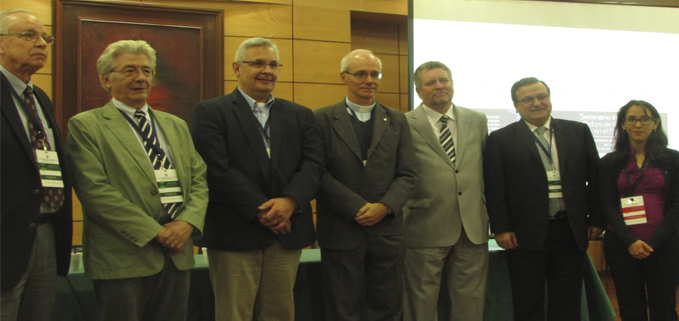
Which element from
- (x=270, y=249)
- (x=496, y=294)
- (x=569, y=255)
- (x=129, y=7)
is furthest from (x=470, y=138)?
(x=129, y=7)

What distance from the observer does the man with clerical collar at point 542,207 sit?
8.13 feet

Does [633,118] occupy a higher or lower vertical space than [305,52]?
lower

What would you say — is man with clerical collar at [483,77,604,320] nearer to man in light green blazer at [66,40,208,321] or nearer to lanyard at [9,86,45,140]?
man in light green blazer at [66,40,208,321]

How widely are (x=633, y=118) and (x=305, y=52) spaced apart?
11.7ft

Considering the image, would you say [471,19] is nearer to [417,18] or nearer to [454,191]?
[417,18]

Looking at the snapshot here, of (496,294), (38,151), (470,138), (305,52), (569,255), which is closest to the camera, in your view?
(38,151)

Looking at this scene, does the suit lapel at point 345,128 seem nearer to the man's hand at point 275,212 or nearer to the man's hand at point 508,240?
the man's hand at point 275,212

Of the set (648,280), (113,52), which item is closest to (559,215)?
(648,280)

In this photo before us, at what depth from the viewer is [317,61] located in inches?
214

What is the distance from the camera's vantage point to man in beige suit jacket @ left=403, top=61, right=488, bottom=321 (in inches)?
99.0

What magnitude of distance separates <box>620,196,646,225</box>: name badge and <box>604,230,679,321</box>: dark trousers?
115 millimetres

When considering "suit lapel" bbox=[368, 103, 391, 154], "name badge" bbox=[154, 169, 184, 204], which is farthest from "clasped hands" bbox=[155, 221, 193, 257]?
"suit lapel" bbox=[368, 103, 391, 154]

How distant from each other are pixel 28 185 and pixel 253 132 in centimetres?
88

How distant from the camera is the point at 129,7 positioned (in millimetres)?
4859
